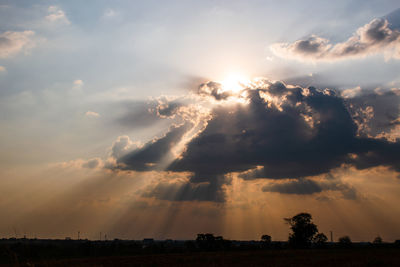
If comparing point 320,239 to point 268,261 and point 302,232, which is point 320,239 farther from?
point 268,261

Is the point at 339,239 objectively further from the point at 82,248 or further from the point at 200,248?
the point at 82,248

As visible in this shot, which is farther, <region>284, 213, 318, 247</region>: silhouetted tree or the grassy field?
<region>284, 213, 318, 247</region>: silhouetted tree

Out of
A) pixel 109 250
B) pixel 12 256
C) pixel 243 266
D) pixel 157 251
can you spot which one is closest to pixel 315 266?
pixel 243 266

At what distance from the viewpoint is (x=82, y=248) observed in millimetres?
109625

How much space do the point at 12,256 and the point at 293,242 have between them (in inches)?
5396

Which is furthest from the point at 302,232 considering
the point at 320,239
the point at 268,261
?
the point at 268,261

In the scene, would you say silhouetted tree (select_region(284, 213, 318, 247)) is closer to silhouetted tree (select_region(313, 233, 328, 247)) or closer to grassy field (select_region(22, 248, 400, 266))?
silhouetted tree (select_region(313, 233, 328, 247))

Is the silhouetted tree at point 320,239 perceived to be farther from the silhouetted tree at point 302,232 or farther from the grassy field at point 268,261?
the grassy field at point 268,261

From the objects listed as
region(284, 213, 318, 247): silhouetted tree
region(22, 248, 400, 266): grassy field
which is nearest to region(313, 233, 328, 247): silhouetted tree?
region(284, 213, 318, 247): silhouetted tree

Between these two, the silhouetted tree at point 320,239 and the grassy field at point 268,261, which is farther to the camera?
the silhouetted tree at point 320,239

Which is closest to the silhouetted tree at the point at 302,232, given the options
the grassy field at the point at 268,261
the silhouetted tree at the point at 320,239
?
the silhouetted tree at the point at 320,239

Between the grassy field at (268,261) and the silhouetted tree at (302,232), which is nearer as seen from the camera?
the grassy field at (268,261)

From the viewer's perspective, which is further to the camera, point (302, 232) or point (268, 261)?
point (302, 232)

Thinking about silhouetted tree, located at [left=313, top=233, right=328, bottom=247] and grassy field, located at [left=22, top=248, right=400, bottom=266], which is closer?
grassy field, located at [left=22, top=248, right=400, bottom=266]
